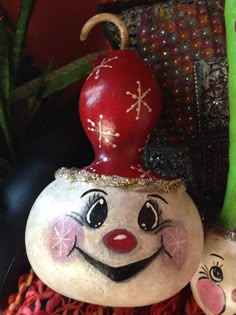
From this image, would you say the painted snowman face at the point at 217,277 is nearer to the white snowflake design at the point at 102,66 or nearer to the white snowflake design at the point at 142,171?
the white snowflake design at the point at 142,171

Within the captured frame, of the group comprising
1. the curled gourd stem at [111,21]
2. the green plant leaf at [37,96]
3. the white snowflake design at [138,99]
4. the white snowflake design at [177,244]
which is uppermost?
the curled gourd stem at [111,21]

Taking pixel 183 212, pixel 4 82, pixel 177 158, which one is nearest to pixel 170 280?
pixel 183 212

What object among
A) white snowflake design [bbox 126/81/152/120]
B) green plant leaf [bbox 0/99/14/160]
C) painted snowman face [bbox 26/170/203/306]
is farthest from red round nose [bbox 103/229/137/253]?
green plant leaf [bbox 0/99/14/160]

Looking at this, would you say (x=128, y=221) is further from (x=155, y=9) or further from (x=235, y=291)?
(x=155, y=9)

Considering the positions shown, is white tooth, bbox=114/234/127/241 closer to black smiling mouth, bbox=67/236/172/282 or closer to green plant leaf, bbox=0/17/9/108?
black smiling mouth, bbox=67/236/172/282

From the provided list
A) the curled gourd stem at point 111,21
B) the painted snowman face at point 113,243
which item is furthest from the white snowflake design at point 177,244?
the curled gourd stem at point 111,21

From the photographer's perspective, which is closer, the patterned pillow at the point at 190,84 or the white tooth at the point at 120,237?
the white tooth at the point at 120,237
